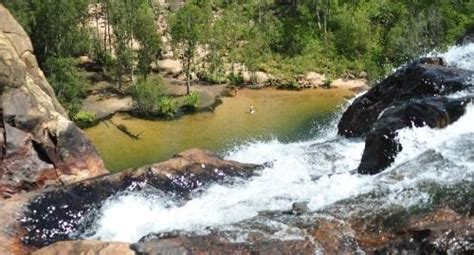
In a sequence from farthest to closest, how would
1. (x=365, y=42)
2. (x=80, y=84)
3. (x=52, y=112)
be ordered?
(x=365, y=42) → (x=80, y=84) → (x=52, y=112)

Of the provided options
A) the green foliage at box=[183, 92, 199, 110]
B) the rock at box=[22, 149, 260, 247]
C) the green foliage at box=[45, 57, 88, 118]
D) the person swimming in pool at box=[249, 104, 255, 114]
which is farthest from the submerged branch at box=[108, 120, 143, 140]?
the rock at box=[22, 149, 260, 247]

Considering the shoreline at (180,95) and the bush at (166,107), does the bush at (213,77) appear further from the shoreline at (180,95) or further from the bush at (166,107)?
the bush at (166,107)

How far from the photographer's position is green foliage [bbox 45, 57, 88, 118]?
43.9 meters

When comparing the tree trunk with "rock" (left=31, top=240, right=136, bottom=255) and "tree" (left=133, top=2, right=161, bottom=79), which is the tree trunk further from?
"rock" (left=31, top=240, right=136, bottom=255)

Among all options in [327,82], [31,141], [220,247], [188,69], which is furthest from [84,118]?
[220,247]

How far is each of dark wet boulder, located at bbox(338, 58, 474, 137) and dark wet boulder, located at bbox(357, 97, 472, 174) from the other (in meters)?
2.08

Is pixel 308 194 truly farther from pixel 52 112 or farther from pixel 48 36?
pixel 48 36

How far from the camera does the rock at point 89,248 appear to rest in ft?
47.8

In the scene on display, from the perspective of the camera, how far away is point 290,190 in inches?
740

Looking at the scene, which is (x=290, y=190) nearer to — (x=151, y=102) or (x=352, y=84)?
(x=151, y=102)

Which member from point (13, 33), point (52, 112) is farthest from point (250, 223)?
point (13, 33)

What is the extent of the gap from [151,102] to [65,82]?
20.9 ft

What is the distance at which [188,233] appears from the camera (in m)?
15.7

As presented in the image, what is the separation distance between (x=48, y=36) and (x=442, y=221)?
43246 millimetres
